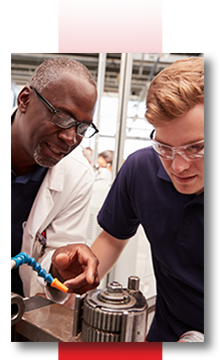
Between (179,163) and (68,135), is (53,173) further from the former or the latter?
(179,163)

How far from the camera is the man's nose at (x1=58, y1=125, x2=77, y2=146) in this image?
1021 millimetres

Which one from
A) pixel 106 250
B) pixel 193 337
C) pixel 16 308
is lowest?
pixel 193 337

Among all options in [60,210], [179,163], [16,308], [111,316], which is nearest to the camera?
[111,316]

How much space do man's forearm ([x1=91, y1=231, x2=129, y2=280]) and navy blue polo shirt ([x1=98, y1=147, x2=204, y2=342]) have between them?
0.07 ft

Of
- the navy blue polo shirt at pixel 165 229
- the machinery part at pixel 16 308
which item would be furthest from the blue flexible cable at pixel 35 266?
the navy blue polo shirt at pixel 165 229

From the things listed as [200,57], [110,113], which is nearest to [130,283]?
[110,113]

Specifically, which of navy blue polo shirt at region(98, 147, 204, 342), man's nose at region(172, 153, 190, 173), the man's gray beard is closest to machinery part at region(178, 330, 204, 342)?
navy blue polo shirt at region(98, 147, 204, 342)

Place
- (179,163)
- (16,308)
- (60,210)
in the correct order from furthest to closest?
(60,210) < (179,163) < (16,308)

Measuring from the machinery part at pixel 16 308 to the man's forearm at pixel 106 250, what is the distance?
A: 0.26 meters

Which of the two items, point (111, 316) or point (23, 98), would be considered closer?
point (111, 316)

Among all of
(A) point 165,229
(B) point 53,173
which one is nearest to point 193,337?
(A) point 165,229

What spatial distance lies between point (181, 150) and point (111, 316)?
1.66 feet

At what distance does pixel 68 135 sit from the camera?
3.38ft

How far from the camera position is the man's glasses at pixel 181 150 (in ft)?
3.20
